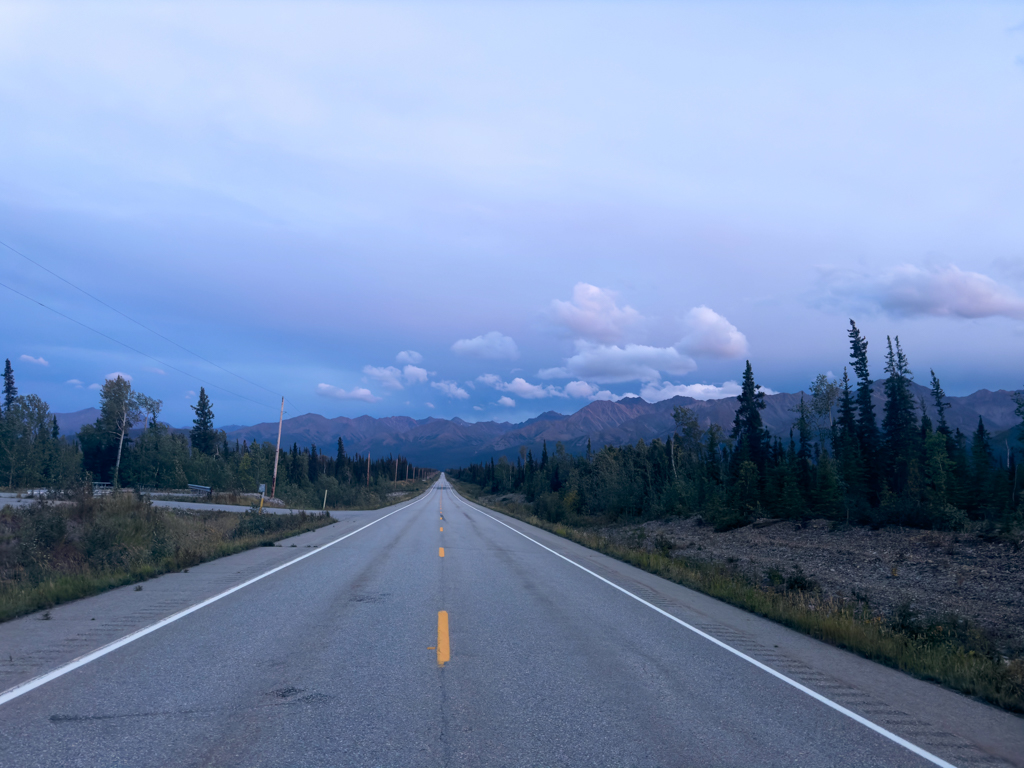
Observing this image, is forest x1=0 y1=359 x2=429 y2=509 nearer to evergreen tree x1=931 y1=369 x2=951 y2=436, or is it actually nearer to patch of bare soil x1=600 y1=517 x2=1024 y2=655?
patch of bare soil x1=600 y1=517 x2=1024 y2=655

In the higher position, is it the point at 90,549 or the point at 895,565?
the point at 90,549

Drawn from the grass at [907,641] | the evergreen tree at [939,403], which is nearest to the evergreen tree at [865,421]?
the evergreen tree at [939,403]

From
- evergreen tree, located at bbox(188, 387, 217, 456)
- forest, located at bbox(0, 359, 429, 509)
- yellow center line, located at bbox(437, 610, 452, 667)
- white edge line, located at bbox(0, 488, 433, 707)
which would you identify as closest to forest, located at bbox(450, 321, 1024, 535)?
yellow center line, located at bbox(437, 610, 452, 667)

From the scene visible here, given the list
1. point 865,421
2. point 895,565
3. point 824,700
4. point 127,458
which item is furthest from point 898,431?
point 127,458

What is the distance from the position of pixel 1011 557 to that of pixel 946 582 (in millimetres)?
3052

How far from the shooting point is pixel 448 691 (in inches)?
215

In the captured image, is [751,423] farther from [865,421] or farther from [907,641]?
[907,641]

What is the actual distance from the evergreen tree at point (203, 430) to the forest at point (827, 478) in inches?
2252

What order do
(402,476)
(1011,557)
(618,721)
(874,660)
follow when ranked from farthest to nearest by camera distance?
(402,476), (1011,557), (874,660), (618,721)

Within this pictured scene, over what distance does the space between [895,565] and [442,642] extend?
54.1 feet

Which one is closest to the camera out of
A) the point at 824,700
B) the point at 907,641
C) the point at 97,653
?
the point at 824,700

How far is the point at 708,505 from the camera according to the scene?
1353 inches

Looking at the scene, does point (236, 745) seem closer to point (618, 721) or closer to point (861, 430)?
point (618, 721)

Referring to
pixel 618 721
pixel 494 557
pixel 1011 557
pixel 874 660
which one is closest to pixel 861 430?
pixel 1011 557
